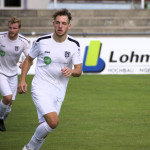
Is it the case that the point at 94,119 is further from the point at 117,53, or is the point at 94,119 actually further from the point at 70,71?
the point at 117,53

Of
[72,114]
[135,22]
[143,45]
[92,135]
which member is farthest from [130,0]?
[92,135]

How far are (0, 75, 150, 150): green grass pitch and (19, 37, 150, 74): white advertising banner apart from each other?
4.27ft

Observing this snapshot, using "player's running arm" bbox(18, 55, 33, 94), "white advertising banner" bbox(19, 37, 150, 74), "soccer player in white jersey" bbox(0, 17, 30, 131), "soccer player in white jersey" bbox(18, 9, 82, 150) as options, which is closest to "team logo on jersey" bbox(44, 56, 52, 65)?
"soccer player in white jersey" bbox(18, 9, 82, 150)

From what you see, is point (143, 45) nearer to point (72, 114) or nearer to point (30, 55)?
point (72, 114)

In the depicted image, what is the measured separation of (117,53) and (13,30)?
9.35 meters

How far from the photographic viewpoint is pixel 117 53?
19.7 m

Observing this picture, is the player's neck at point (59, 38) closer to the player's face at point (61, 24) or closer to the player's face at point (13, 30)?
the player's face at point (61, 24)

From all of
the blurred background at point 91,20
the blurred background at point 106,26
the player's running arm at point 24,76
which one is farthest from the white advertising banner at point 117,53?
the player's running arm at point 24,76

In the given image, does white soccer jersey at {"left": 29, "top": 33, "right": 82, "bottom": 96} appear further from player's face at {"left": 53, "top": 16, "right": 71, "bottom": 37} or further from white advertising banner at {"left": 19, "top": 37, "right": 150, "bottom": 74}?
white advertising banner at {"left": 19, "top": 37, "right": 150, "bottom": 74}

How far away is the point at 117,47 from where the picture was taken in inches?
777

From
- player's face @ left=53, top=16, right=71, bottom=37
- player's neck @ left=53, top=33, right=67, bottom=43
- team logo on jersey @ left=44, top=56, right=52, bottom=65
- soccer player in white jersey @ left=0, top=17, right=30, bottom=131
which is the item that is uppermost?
player's face @ left=53, top=16, right=71, bottom=37

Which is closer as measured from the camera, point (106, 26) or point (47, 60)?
point (47, 60)

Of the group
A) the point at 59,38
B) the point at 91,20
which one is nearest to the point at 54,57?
the point at 59,38

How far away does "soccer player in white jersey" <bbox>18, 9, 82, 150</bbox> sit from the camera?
26.5 ft
